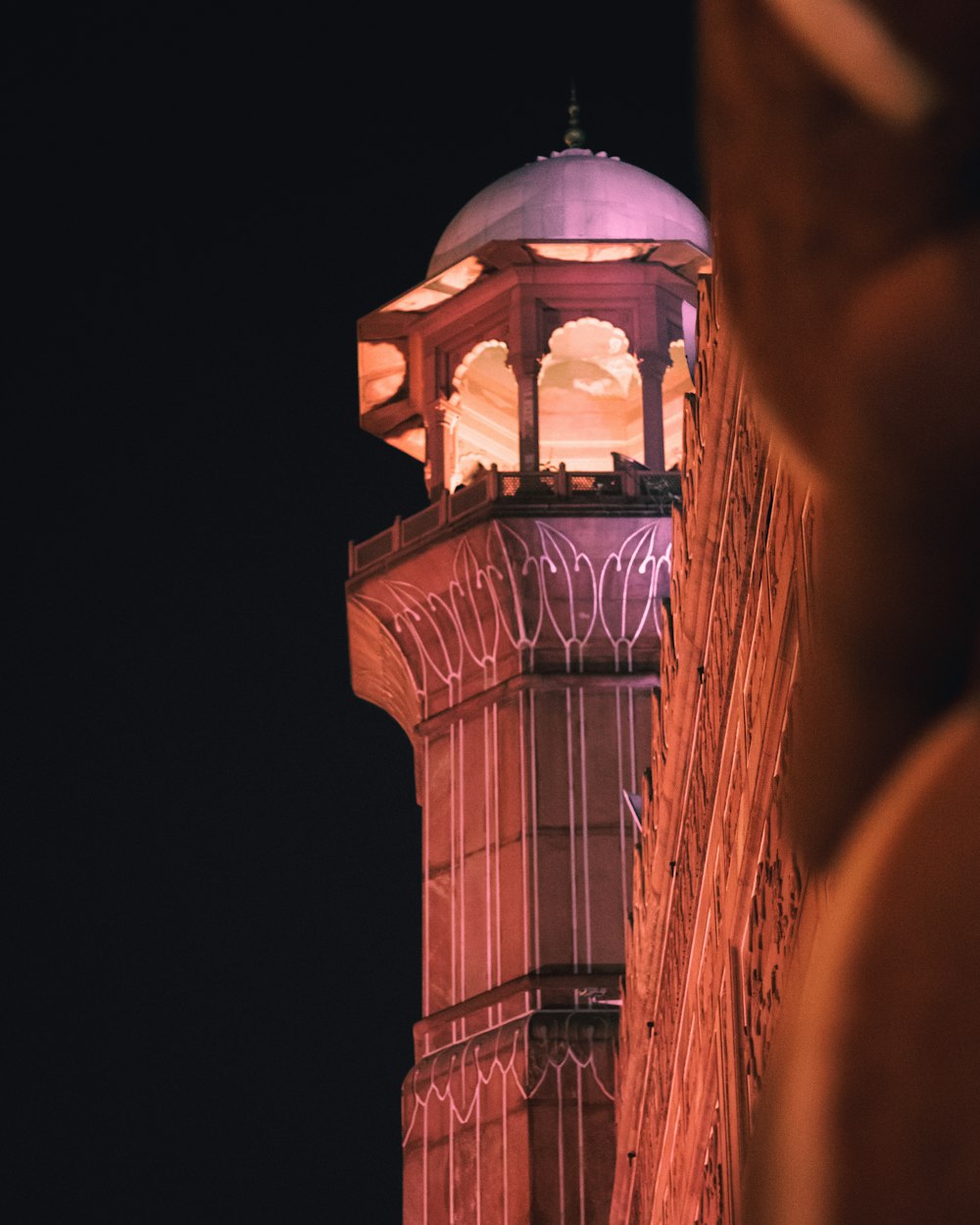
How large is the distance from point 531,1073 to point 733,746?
12734 mm

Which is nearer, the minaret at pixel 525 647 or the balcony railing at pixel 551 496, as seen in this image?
the minaret at pixel 525 647

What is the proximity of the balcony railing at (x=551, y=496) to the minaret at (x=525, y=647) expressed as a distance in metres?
0.02

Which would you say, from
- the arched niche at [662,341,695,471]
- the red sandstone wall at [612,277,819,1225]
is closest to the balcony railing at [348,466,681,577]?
the arched niche at [662,341,695,471]

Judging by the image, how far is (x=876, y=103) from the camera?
1201mm

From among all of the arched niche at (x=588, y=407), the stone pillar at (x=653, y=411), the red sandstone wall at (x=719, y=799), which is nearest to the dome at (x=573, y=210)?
the stone pillar at (x=653, y=411)

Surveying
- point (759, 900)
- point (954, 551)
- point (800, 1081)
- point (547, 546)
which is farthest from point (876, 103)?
point (547, 546)

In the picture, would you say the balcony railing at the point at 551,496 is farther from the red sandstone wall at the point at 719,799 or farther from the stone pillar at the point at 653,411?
the red sandstone wall at the point at 719,799

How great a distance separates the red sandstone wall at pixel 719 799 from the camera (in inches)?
200

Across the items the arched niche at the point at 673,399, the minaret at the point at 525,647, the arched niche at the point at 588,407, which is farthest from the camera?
the arched niche at the point at 588,407

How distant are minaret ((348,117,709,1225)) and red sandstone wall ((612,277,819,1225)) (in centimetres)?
898

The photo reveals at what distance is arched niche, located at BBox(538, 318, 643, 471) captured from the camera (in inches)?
914

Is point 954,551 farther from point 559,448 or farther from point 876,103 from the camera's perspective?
point 559,448

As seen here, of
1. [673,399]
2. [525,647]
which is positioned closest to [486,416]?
[673,399]

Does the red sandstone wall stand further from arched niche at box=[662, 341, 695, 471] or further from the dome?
arched niche at box=[662, 341, 695, 471]
